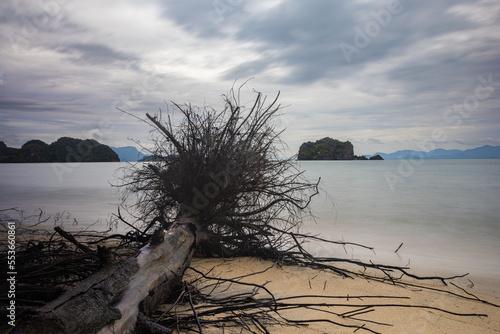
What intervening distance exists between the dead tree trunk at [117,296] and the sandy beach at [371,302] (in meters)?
0.74

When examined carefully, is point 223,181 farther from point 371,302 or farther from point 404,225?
Answer: point 404,225

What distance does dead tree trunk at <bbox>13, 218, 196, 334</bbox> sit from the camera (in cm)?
204

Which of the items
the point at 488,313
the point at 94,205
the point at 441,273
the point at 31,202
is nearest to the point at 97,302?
the point at 488,313

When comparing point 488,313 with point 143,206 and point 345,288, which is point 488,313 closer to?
point 345,288

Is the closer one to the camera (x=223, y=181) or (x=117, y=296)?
(x=117, y=296)

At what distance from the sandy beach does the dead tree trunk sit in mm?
740

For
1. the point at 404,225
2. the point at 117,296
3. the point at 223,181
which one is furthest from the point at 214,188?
the point at 404,225

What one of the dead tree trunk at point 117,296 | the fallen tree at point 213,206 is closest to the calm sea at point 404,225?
the fallen tree at point 213,206

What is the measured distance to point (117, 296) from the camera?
262cm

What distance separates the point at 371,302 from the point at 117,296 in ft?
9.86

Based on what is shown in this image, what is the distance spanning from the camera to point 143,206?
6215mm

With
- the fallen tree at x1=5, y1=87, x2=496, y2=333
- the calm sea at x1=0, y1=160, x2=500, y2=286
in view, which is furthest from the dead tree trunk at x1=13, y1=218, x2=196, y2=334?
the calm sea at x1=0, y1=160, x2=500, y2=286

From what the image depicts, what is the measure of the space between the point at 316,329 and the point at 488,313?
2.40 m

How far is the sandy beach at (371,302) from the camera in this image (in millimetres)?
3252
